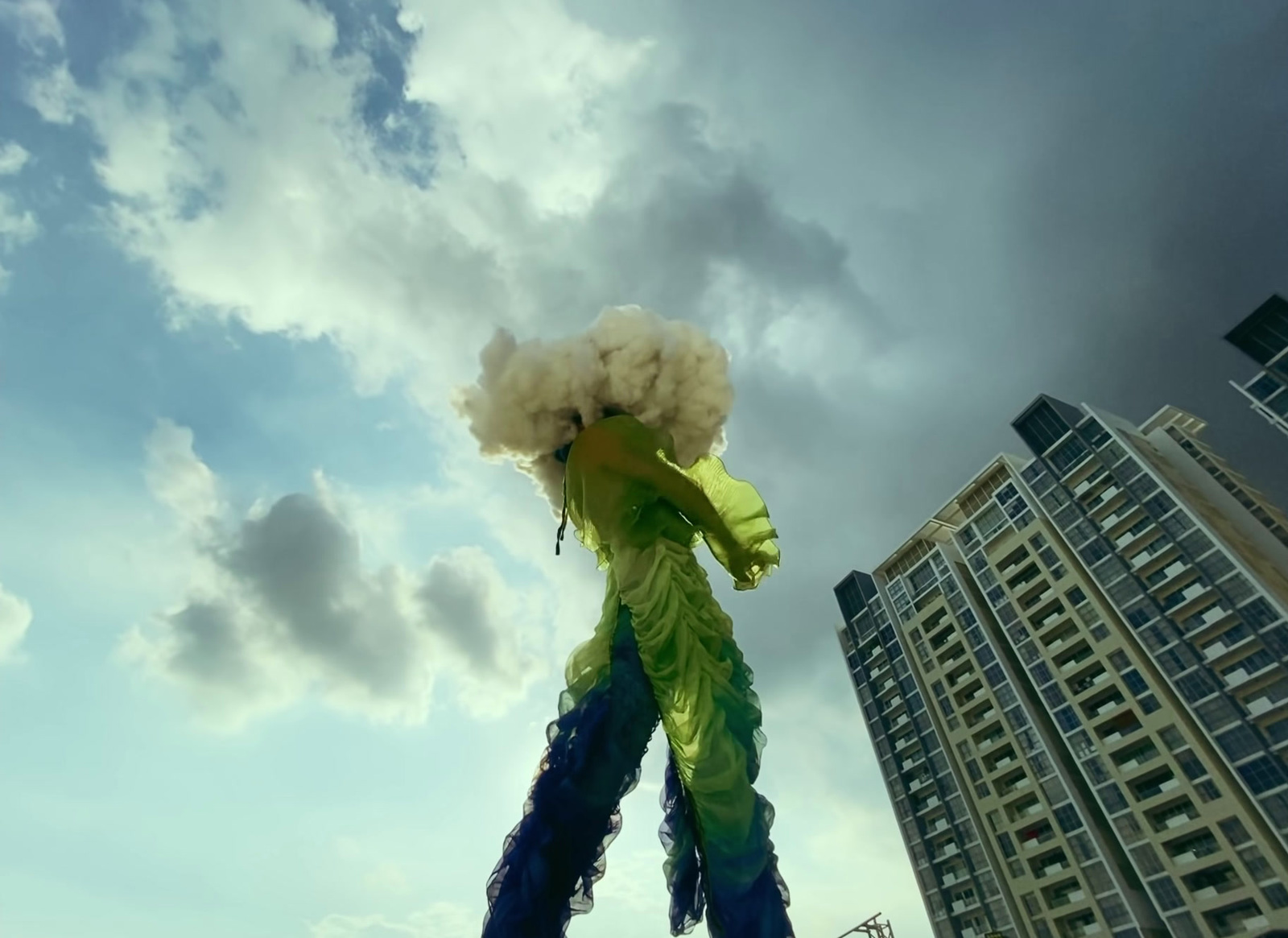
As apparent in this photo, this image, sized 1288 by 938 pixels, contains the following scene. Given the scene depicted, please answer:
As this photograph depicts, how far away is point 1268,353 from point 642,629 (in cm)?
3062

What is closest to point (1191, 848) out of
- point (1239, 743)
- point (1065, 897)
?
point (1239, 743)

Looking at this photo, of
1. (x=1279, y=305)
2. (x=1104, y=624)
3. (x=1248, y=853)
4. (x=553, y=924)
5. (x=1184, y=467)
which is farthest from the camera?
(x=1184, y=467)

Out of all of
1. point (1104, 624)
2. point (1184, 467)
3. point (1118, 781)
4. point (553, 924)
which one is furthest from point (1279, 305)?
point (553, 924)

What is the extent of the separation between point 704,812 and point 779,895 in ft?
2.05

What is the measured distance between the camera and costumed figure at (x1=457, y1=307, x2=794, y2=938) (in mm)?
4469

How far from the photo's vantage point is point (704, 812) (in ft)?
14.6

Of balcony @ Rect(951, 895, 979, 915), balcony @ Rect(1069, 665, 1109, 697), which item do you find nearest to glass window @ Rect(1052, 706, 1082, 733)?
balcony @ Rect(1069, 665, 1109, 697)

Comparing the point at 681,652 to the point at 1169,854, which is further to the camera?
the point at 1169,854

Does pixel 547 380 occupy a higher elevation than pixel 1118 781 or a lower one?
lower

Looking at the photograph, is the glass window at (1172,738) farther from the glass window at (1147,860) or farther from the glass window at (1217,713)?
the glass window at (1147,860)

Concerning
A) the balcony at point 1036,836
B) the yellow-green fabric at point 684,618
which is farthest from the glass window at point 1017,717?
the yellow-green fabric at point 684,618

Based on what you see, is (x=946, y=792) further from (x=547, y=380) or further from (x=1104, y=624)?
(x=547, y=380)

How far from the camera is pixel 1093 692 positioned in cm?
2748

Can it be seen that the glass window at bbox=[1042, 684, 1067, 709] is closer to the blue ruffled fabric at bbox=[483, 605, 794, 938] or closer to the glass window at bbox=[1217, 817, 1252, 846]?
the glass window at bbox=[1217, 817, 1252, 846]
